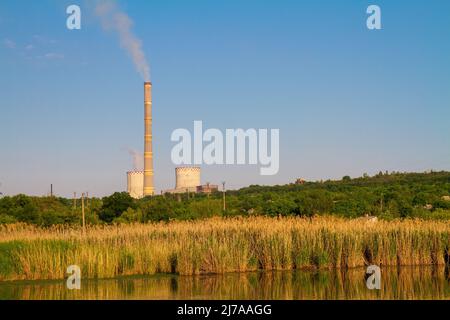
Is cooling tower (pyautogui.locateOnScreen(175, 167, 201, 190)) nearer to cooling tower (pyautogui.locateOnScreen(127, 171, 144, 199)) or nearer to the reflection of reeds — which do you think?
cooling tower (pyautogui.locateOnScreen(127, 171, 144, 199))

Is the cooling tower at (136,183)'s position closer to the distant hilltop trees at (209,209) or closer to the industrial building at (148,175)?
the industrial building at (148,175)

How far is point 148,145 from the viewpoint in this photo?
70250mm

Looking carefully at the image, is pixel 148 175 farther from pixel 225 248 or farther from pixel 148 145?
pixel 225 248

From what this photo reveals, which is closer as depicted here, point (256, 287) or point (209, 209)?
point (256, 287)

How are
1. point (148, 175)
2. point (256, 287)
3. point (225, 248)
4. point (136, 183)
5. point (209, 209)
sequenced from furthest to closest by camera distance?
1. point (136, 183)
2. point (148, 175)
3. point (209, 209)
4. point (225, 248)
5. point (256, 287)

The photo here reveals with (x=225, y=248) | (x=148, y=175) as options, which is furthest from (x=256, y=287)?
(x=148, y=175)

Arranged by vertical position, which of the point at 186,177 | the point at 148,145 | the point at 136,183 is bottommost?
the point at 136,183

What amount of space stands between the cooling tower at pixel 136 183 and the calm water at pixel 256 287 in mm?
53080

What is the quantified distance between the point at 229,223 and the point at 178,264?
10.5 feet

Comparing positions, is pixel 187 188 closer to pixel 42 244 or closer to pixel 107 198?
pixel 107 198

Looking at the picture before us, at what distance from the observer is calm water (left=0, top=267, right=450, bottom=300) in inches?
590

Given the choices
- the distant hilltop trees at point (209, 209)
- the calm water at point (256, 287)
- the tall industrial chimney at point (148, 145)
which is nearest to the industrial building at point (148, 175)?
the tall industrial chimney at point (148, 145)

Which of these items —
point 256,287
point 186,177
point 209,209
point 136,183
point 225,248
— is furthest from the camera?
point 136,183

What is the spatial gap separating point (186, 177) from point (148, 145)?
5478 mm
